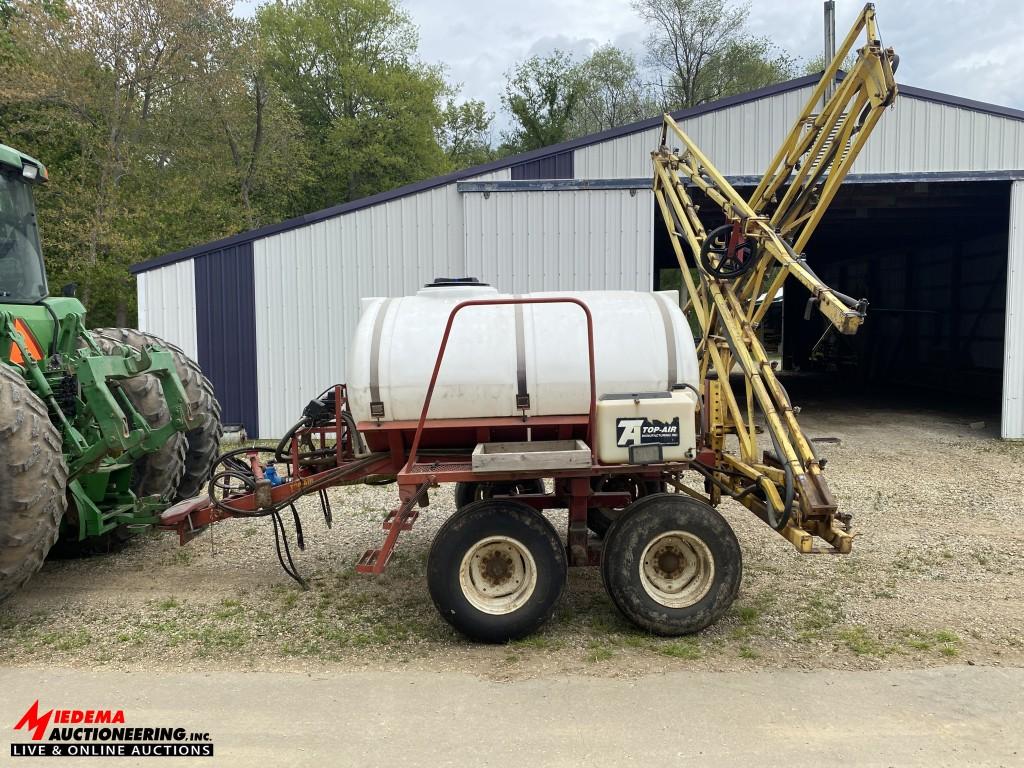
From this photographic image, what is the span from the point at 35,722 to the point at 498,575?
96.9 inches

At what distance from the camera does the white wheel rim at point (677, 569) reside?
4562 mm

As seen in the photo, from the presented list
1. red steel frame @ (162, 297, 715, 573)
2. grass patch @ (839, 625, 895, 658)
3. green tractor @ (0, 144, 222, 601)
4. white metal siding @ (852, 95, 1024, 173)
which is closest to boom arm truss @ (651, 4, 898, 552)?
red steel frame @ (162, 297, 715, 573)

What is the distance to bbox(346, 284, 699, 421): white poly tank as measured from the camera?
458 centimetres

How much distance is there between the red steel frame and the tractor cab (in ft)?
6.93

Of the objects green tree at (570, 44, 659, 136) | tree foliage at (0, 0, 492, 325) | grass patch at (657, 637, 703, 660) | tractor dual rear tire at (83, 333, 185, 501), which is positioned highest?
green tree at (570, 44, 659, 136)

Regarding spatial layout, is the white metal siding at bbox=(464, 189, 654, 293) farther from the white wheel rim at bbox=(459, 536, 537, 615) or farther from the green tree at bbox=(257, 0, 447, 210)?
the green tree at bbox=(257, 0, 447, 210)

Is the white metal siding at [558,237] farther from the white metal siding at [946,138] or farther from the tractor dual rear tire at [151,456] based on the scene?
the tractor dual rear tire at [151,456]

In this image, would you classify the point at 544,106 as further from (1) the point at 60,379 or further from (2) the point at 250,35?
(1) the point at 60,379

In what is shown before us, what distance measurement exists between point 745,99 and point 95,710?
11.7 meters

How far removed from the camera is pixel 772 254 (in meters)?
5.39

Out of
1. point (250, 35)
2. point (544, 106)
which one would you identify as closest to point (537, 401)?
point (250, 35)

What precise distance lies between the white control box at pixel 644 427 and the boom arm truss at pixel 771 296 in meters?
0.73

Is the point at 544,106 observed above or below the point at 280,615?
above

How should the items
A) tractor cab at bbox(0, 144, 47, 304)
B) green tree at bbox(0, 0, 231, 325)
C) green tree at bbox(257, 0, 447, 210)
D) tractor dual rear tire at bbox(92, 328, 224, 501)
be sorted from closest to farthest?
tractor cab at bbox(0, 144, 47, 304), tractor dual rear tire at bbox(92, 328, 224, 501), green tree at bbox(0, 0, 231, 325), green tree at bbox(257, 0, 447, 210)
